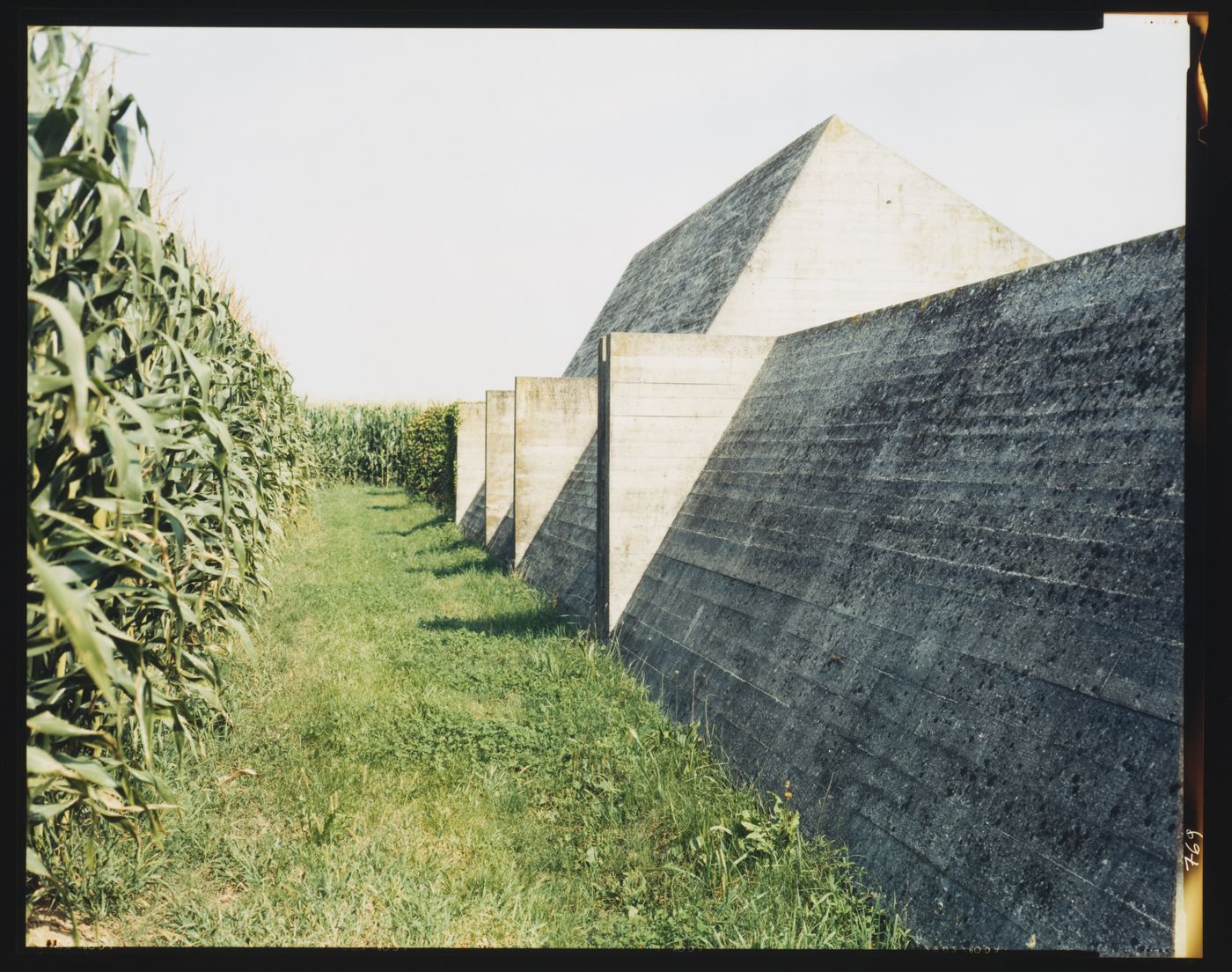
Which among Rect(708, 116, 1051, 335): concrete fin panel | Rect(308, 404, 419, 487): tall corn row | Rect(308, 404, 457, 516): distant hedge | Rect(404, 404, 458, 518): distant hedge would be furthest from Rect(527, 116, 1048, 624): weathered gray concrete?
Rect(308, 404, 419, 487): tall corn row

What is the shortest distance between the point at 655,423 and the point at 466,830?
4484 millimetres

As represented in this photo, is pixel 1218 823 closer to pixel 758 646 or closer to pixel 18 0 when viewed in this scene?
pixel 758 646

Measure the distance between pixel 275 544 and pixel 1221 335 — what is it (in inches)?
382

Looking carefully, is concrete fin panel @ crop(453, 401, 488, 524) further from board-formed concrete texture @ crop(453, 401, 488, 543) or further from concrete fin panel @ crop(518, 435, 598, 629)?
concrete fin panel @ crop(518, 435, 598, 629)

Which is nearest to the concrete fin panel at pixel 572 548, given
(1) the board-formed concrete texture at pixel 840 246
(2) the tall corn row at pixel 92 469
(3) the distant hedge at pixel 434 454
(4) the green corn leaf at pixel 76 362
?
(1) the board-formed concrete texture at pixel 840 246

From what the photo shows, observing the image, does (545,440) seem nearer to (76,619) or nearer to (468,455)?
(468,455)

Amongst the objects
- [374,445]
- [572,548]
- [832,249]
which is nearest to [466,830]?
[572,548]

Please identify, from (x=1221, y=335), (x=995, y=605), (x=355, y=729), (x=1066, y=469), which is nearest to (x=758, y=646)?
(x=995, y=605)

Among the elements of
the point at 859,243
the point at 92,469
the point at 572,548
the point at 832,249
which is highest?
the point at 859,243

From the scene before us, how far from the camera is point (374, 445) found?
3234 cm

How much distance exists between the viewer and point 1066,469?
3.83 metres

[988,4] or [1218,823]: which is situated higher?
[988,4]

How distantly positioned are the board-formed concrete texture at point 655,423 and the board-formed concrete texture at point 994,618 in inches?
81.4

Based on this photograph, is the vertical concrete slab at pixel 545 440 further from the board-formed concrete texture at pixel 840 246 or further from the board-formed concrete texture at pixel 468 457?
the board-formed concrete texture at pixel 468 457
